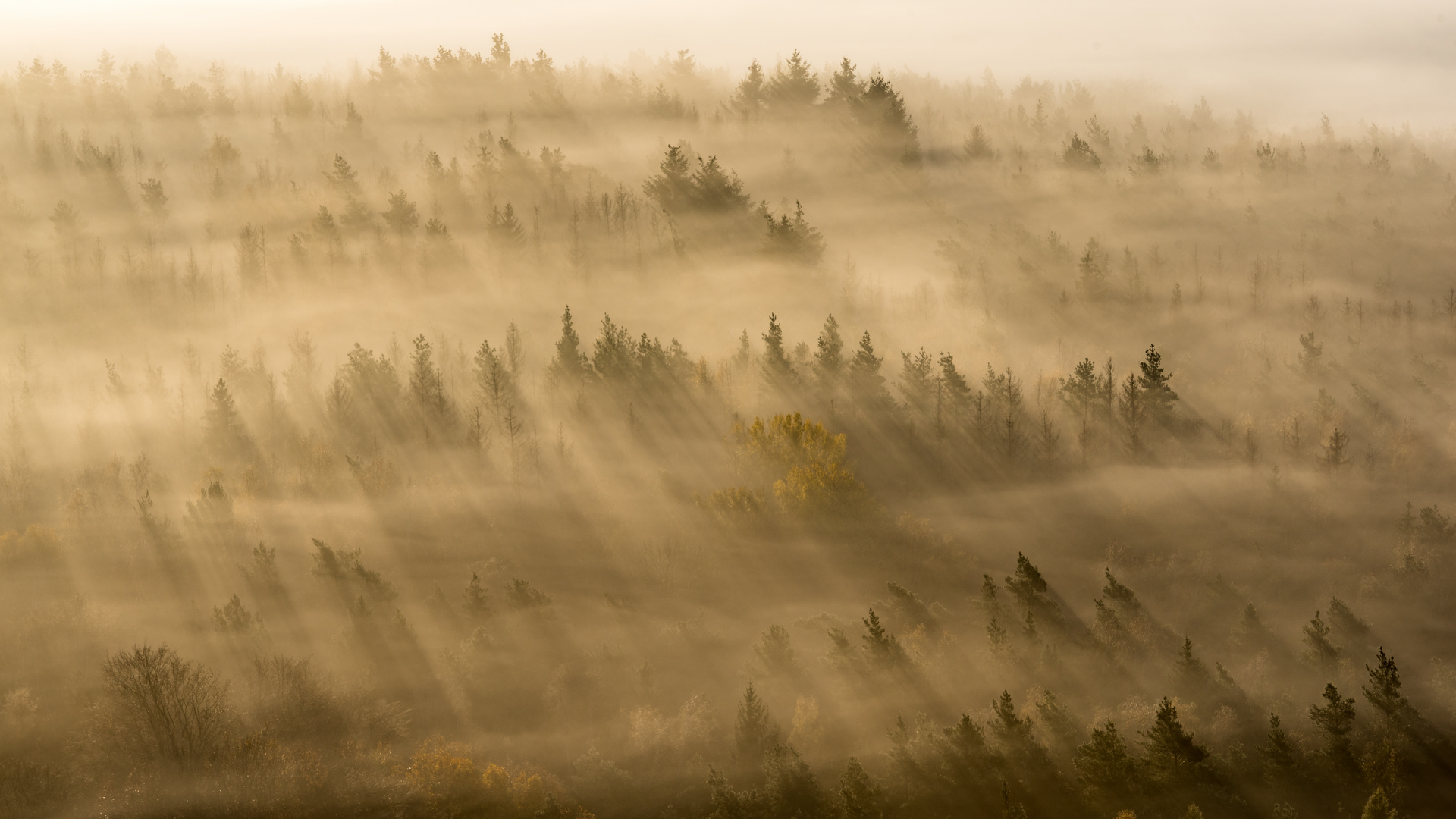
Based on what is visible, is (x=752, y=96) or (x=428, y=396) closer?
(x=428, y=396)

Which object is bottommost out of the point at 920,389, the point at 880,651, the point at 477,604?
the point at 880,651

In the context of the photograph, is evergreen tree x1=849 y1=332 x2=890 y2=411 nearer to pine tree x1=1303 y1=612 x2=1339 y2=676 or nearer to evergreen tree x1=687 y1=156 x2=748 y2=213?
evergreen tree x1=687 y1=156 x2=748 y2=213

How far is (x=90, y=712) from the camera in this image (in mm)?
49406

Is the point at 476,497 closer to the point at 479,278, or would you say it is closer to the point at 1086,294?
the point at 479,278

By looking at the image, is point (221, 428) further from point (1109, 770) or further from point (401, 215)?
point (1109, 770)

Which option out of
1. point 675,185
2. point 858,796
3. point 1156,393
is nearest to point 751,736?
point 858,796

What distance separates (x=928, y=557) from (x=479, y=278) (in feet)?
180

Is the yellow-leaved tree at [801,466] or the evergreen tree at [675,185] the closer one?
the yellow-leaved tree at [801,466]

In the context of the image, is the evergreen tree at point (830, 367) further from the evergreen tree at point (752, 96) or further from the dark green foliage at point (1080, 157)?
the dark green foliage at point (1080, 157)

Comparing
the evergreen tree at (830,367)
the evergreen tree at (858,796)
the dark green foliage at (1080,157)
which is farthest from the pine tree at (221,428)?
the dark green foliage at (1080,157)

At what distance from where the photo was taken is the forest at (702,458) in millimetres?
48250

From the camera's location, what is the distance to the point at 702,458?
7325 centimetres

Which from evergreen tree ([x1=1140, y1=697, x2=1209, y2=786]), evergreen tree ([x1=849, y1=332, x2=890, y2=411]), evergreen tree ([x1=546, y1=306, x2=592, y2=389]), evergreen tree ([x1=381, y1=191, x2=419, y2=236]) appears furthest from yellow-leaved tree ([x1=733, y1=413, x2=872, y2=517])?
evergreen tree ([x1=381, y1=191, x2=419, y2=236])

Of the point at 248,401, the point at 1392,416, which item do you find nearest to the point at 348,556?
the point at 248,401
